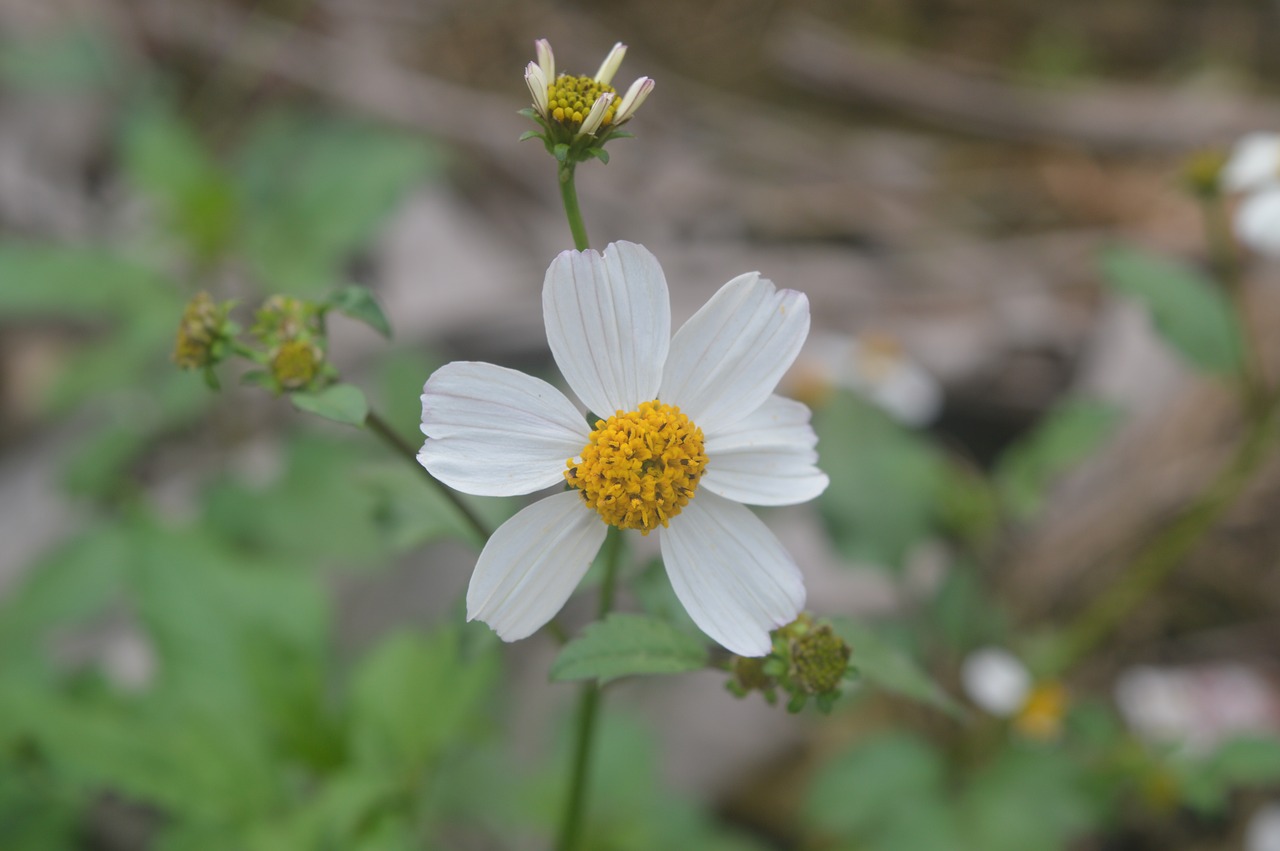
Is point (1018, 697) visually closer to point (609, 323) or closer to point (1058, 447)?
point (1058, 447)

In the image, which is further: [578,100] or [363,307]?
[363,307]

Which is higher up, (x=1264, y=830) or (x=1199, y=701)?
(x=1199, y=701)

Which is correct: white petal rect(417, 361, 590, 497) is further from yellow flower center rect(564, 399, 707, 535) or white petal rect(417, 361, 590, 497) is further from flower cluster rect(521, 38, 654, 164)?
flower cluster rect(521, 38, 654, 164)

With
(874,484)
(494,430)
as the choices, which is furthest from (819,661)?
(874,484)

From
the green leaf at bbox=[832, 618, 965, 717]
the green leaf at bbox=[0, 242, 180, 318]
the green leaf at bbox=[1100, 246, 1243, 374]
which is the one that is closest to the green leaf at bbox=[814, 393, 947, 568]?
the green leaf at bbox=[1100, 246, 1243, 374]

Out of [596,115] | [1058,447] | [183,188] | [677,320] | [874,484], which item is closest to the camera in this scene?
[596,115]

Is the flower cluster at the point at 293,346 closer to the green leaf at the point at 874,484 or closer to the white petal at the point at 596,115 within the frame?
the white petal at the point at 596,115
